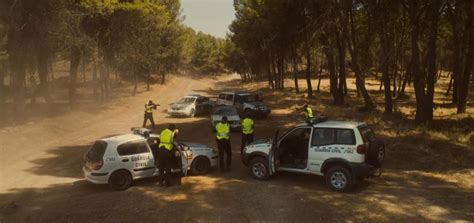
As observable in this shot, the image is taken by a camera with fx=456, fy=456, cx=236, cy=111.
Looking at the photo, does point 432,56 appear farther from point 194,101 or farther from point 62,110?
point 62,110

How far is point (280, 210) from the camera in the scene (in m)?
10.8

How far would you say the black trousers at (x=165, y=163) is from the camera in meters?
13.3

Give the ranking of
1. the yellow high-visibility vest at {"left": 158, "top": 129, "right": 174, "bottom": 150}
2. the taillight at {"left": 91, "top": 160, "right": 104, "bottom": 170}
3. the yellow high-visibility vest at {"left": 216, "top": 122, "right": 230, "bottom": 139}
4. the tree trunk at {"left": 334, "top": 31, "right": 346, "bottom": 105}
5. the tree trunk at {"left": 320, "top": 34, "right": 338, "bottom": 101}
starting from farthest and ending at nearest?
the tree trunk at {"left": 320, "top": 34, "right": 338, "bottom": 101} < the tree trunk at {"left": 334, "top": 31, "right": 346, "bottom": 105} < the yellow high-visibility vest at {"left": 216, "top": 122, "right": 230, "bottom": 139} < the yellow high-visibility vest at {"left": 158, "top": 129, "right": 174, "bottom": 150} < the taillight at {"left": 91, "top": 160, "right": 104, "bottom": 170}

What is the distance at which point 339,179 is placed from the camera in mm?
12430

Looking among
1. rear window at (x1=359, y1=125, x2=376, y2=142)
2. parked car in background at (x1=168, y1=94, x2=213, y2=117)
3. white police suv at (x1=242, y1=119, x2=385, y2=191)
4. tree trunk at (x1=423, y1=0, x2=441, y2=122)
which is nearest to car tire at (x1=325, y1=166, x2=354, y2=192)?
white police suv at (x1=242, y1=119, x2=385, y2=191)

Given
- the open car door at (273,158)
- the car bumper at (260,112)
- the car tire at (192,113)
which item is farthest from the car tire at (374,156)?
the car tire at (192,113)

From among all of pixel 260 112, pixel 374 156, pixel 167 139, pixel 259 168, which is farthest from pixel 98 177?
pixel 260 112

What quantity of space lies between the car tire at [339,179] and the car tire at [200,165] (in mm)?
4302

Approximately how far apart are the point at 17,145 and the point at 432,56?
2142 cm

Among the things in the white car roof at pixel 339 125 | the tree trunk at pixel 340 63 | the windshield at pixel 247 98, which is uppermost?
the tree trunk at pixel 340 63

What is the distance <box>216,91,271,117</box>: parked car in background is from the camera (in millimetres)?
29814

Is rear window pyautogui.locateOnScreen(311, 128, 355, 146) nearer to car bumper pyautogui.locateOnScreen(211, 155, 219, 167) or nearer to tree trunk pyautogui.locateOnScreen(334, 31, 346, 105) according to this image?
car bumper pyautogui.locateOnScreen(211, 155, 219, 167)

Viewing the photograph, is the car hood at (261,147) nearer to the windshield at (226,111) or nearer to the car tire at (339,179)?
the car tire at (339,179)

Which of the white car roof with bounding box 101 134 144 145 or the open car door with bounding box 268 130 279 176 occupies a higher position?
the white car roof with bounding box 101 134 144 145
